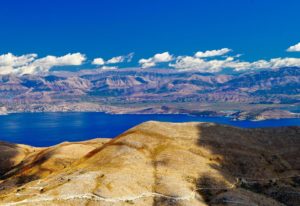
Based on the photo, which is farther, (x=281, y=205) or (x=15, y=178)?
(x=15, y=178)

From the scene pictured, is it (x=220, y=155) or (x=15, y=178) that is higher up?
(x=220, y=155)

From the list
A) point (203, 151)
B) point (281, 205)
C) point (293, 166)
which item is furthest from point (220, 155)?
point (281, 205)

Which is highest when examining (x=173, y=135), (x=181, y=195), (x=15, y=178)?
(x=173, y=135)

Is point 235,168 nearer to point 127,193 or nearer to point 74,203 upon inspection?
point 127,193

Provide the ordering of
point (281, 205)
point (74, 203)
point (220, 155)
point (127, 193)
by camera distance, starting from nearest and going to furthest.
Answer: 1. point (74, 203)
2. point (127, 193)
3. point (281, 205)
4. point (220, 155)

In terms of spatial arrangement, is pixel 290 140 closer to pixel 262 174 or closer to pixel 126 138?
pixel 262 174

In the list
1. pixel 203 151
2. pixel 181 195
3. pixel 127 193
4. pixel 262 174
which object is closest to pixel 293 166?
pixel 262 174

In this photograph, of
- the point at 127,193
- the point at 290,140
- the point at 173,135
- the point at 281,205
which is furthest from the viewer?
the point at 290,140
